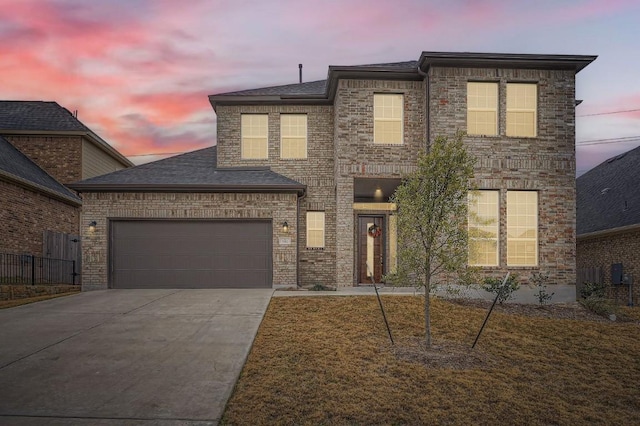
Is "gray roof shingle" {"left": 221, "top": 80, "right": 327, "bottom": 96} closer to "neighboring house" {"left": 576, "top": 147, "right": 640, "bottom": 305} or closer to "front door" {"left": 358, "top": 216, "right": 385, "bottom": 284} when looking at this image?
"front door" {"left": 358, "top": 216, "right": 385, "bottom": 284}

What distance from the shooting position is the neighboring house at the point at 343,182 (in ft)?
43.6

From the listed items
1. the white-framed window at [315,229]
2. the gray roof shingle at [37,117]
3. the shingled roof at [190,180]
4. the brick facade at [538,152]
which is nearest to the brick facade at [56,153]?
the gray roof shingle at [37,117]

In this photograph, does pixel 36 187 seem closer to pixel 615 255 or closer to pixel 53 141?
pixel 53 141

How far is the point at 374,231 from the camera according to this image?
16.0 meters

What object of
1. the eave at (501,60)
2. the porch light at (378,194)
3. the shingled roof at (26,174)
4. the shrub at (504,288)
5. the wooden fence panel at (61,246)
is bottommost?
the shrub at (504,288)

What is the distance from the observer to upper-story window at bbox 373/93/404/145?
14.2 m

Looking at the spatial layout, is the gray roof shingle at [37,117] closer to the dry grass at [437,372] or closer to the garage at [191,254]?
the garage at [191,254]

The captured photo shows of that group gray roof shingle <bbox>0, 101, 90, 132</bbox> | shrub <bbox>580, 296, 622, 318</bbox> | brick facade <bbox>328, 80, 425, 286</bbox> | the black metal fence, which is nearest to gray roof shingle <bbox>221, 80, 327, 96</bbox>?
brick facade <bbox>328, 80, 425, 286</bbox>

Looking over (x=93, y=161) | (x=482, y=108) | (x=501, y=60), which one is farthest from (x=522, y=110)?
(x=93, y=161)

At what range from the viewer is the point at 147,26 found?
589 inches

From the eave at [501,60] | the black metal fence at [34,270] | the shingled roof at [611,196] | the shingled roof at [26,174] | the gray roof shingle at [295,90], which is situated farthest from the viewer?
the shingled roof at [611,196]

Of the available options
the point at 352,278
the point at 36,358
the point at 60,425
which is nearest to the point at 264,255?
the point at 352,278

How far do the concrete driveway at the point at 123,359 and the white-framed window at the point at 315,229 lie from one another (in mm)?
4490

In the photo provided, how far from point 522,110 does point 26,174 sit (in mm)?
17843
